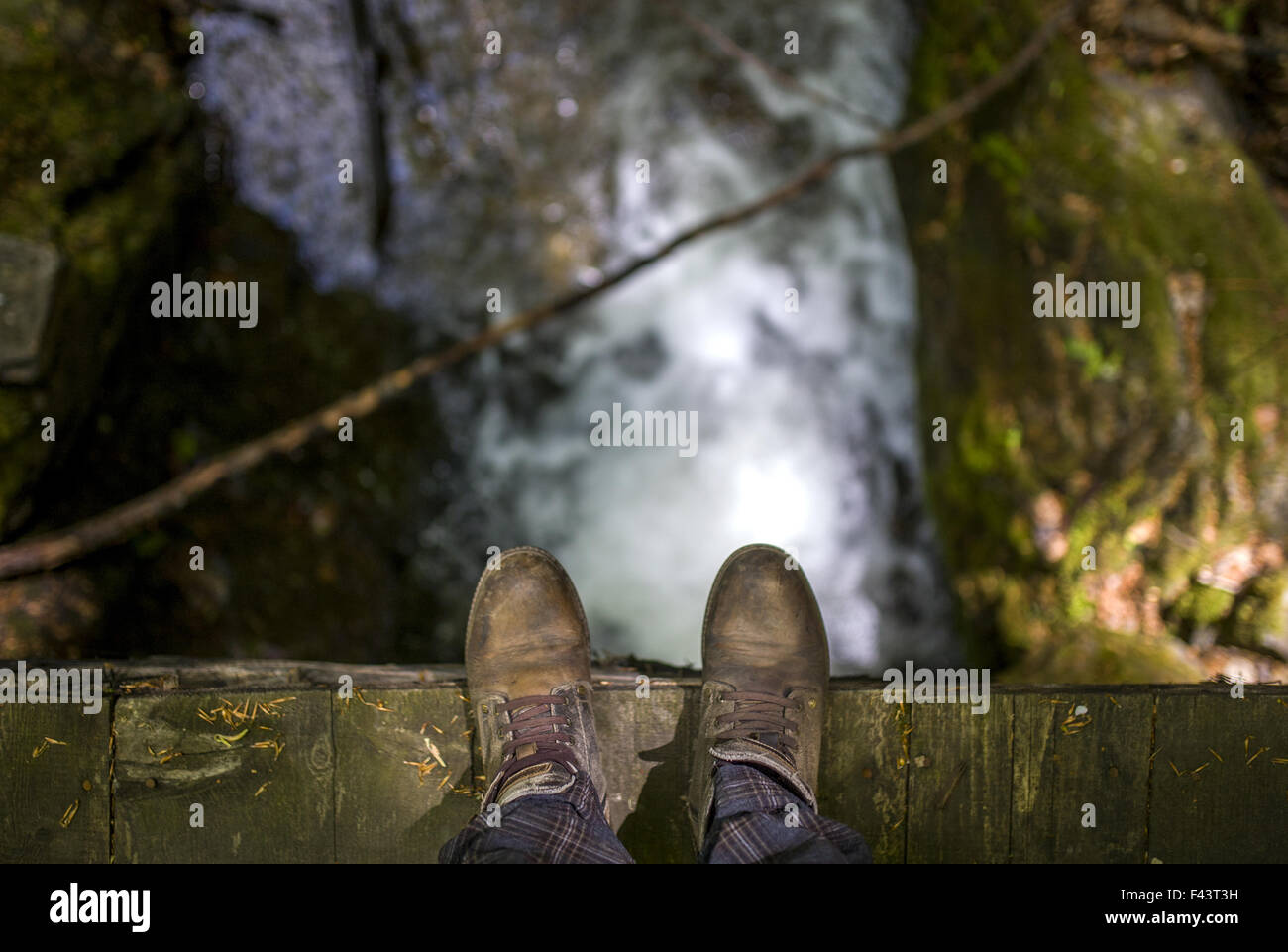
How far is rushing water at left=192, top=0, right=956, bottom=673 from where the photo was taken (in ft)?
11.3

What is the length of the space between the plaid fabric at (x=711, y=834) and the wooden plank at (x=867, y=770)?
0.19 meters

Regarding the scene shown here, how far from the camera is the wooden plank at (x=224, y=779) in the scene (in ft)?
5.66

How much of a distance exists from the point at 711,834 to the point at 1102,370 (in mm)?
2672

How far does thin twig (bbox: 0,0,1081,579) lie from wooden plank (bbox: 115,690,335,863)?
1.30 m

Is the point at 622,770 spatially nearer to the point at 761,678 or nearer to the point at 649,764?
the point at 649,764

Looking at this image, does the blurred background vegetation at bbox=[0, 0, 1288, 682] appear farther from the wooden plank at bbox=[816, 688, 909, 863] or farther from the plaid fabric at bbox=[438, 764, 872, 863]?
the plaid fabric at bbox=[438, 764, 872, 863]

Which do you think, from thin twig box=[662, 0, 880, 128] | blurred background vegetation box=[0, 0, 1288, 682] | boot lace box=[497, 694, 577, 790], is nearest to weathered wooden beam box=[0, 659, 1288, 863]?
boot lace box=[497, 694, 577, 790]

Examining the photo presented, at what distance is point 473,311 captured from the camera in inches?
141

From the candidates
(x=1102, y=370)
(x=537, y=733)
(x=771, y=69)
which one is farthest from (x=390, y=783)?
(x=771, y=69)

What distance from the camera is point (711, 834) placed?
1.60 m

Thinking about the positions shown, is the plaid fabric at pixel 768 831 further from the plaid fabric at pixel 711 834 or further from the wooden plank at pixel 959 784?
the wooden plank at pixel 959 784
